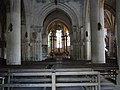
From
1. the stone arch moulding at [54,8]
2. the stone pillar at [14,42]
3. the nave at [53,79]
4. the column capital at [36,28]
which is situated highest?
the stone arch moulding at [54,8]

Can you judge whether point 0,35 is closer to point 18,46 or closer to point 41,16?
point 41,16

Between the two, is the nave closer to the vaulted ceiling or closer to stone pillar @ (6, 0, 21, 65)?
stone pillar @ (6, 0, 21, 65)

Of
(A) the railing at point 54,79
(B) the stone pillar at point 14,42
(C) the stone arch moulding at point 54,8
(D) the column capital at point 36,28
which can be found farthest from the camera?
(C) the stone arch moulding at point 54,8

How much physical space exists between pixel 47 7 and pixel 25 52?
6423 mm

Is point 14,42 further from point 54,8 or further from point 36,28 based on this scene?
point 54,8

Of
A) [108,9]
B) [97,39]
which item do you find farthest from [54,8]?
[97,39]

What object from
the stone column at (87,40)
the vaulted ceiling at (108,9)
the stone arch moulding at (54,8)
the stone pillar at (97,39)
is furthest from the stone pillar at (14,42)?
the stone arch moulding at (54,8)

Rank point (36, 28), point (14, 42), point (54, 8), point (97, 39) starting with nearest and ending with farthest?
1. point (14, 42)
2. point (97, 39)
3. point (36, 28)
4. point (54, 8)

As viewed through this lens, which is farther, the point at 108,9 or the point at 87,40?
the point at 108,9

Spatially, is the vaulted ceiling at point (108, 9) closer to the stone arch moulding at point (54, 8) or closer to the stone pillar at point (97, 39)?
the stone arch moulding at point (54, 8)

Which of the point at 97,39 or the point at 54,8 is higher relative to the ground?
the point at 54,8

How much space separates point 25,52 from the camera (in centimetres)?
2662

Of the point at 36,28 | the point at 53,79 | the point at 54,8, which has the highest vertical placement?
the point at 54,8

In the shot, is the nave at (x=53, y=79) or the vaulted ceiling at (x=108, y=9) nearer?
the nave at (x=53, y=79)
